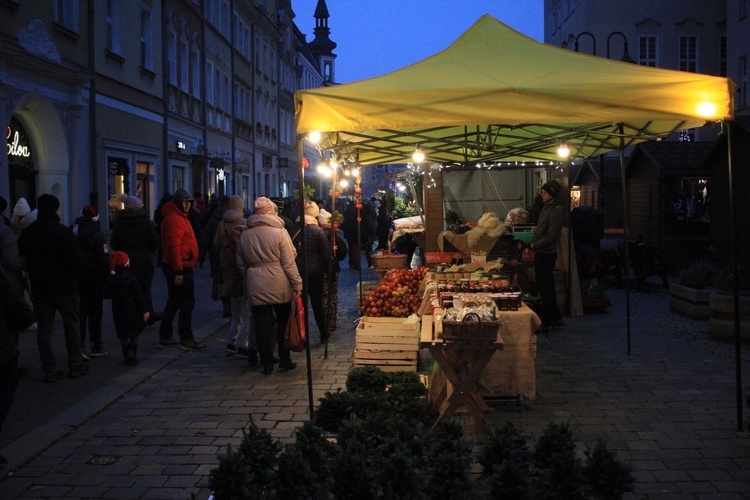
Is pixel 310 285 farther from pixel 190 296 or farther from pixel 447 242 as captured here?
pixel 447 242

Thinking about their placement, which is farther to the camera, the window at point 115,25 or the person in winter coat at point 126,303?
the window at point 115,25

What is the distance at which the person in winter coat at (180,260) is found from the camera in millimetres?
9516

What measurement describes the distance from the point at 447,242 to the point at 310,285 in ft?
8.67

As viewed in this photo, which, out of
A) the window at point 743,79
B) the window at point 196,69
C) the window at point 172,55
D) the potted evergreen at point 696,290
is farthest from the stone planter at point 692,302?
the window at point 743,79

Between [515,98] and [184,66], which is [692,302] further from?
[184,66]

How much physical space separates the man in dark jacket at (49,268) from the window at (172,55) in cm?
1763

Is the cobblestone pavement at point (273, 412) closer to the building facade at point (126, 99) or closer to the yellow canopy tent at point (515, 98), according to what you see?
the yellow canopy tent at point (515, 98)

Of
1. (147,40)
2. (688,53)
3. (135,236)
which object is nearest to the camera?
(135,236)

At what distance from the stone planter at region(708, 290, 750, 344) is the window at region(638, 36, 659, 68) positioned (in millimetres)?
31229

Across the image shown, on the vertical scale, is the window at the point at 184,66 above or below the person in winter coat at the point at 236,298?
above

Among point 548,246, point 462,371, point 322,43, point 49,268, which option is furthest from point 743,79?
point 322,43

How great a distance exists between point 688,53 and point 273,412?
37.1 metres

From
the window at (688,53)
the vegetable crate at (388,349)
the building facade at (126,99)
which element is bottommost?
the vegetable crate at (388,349)

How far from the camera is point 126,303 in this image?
866cm
